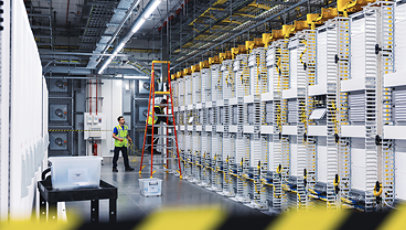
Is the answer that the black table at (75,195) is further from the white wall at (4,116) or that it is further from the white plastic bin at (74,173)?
the white wall at (4,116)

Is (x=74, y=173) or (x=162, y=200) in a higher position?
(x=74, y=173)

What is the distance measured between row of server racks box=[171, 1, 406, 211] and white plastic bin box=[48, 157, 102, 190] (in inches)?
110

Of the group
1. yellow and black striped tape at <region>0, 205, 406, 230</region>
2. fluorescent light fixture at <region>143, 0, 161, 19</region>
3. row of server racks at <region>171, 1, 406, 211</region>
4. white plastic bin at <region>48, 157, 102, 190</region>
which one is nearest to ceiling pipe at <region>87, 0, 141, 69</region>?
fluorescent light fixture at <region>143, 0, 161, 19</region>

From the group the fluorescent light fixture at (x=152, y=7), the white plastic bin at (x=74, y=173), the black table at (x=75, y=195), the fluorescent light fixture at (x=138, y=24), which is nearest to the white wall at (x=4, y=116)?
the black table at (x=75, y=195)

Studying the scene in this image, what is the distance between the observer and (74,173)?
3660 mm

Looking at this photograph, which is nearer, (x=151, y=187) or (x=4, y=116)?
(x=4, y=116)

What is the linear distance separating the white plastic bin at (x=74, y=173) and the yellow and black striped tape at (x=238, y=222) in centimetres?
267

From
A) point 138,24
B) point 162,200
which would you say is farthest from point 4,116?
point 138,24

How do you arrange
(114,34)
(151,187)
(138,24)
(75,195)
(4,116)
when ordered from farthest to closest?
1. (114,34)
2. (138,24)
3. (151,187)
4. (75,195)
5. (4,116)

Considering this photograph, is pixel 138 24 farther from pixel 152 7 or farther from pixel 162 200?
pixel 162 200

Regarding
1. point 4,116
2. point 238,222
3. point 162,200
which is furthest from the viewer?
point 162,200

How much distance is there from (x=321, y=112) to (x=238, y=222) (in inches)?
172

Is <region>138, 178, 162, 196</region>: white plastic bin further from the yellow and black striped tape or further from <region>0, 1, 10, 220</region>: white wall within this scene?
the yellow and black striped tape

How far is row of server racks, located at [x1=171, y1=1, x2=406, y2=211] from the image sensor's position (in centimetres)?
438
